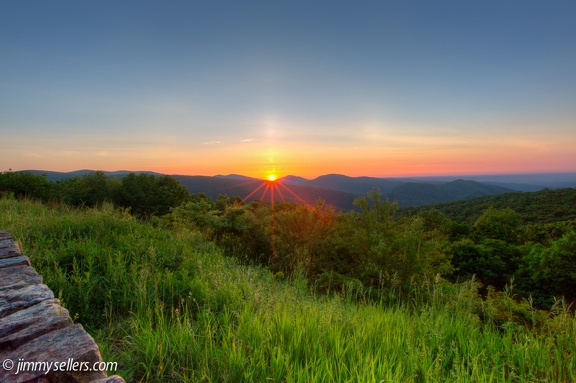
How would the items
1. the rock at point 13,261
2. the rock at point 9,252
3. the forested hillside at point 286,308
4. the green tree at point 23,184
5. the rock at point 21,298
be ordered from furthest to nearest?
the green tree at point 23,184
the rock at point 9,252
the rock at point 13,261
the forested hillside at point 286,308
the rock at point 21,298

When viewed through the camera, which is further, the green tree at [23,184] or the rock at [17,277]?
the green tree at [23,184]

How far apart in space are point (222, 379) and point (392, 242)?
7.23 m

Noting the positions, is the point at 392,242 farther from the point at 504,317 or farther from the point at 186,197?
the point at 186,197

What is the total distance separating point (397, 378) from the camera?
195 cm

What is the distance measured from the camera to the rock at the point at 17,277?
8.04ft

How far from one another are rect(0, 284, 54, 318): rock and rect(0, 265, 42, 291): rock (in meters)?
0.14

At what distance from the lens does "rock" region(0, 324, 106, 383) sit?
56.6 inches

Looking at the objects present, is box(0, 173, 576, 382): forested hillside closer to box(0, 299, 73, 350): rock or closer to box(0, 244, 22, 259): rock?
box(0, 244, 22, 259): rock

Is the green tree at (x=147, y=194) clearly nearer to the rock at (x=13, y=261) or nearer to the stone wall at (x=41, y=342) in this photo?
the rock at (x=13, y=261)

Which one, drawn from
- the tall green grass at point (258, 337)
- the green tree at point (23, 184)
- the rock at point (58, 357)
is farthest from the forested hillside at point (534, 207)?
the rock at point (58, 357)

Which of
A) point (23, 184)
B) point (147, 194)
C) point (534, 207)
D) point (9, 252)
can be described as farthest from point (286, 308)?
point (534, 207)

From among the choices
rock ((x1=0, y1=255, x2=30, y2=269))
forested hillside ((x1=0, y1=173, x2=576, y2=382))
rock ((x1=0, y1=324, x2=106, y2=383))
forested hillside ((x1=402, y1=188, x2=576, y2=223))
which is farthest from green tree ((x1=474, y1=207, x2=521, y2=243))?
rock ((x1=0, y1=255, x2=30, y2=269))

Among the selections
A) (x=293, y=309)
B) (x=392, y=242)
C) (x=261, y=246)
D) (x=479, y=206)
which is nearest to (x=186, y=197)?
(x=261, y=246)

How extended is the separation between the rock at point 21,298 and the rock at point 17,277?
136 mm
